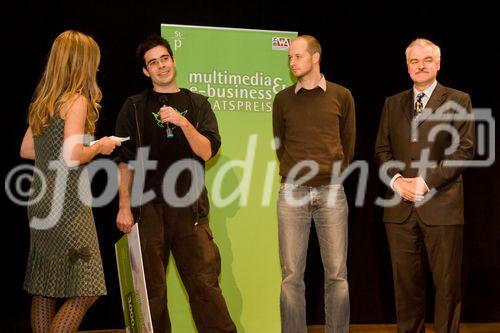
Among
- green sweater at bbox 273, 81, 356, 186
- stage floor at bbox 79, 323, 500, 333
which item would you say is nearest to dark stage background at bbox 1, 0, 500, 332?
stage floor at bbox 79, 323, 500, 333

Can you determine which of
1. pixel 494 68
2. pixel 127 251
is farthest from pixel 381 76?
pixel 127 251

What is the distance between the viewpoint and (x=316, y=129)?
3.72 metres

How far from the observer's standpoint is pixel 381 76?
5219 mm

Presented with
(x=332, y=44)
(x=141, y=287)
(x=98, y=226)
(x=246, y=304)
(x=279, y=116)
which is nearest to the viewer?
(x=141, y=287)

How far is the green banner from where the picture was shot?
4.14 metres

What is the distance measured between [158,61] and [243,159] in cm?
95

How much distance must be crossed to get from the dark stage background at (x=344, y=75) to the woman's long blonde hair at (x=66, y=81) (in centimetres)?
182

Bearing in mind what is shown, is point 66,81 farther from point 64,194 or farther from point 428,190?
point 428,190

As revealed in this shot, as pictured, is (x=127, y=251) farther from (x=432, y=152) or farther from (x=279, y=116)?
(x=432, y=152)

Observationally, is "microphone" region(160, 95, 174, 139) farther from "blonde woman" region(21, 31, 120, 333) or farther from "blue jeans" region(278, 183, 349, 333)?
"blue jeans" region(278, 183, 349, 333)

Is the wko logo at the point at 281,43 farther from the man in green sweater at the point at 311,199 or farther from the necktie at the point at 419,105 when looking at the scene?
the necktie at the point at 419,105

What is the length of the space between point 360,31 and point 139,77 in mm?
1785

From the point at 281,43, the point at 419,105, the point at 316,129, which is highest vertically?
the point at 281,43

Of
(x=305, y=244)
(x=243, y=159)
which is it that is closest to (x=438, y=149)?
(x=305, y=244)
